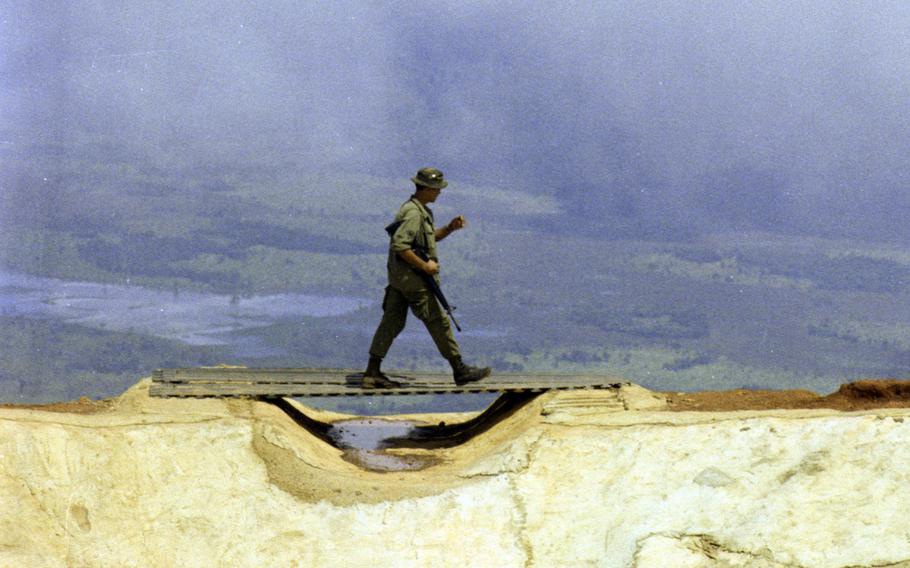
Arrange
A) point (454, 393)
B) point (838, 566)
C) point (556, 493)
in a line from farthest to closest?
point (454, 393)
point (556, 493)
point (838, 566)

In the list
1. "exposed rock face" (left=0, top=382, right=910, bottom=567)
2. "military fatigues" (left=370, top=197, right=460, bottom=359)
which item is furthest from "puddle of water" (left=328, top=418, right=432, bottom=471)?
"military fatigues" (left=370, top=197, right=460, bottom=359)

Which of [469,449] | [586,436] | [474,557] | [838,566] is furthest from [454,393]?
[838,566]

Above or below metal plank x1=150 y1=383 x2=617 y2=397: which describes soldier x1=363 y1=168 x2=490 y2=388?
above

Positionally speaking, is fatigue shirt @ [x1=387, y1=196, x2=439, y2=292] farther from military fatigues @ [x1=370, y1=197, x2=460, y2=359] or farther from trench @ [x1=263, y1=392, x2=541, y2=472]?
trench @ [x1=263, y1=392, x2=541, y2=472]

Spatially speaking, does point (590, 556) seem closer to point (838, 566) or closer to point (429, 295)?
point (838, 566)

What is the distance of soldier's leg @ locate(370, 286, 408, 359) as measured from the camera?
1538cm

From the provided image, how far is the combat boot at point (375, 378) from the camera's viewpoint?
1576cm

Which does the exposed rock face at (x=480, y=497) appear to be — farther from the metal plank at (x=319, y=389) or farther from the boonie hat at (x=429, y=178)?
the boonie hat at (x=429, y=178)

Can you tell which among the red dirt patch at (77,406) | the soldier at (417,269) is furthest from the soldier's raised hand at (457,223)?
the red dirt patch at (77,406)

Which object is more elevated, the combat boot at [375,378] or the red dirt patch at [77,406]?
the combat boot at [375,378]

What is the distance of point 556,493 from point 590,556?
2.75 ft

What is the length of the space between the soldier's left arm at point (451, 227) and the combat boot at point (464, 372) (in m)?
1.41

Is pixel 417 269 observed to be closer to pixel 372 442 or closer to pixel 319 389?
pixel 319 389

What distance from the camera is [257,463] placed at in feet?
44.6
